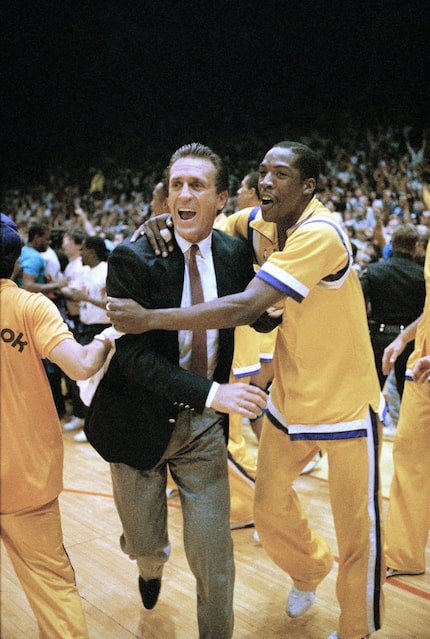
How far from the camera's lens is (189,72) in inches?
154

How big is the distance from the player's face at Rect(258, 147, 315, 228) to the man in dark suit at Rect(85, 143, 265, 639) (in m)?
0.17

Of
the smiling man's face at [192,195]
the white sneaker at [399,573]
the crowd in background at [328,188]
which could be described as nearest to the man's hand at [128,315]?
A: the smiling man's face at [192,195]

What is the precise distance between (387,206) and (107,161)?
5.16 meters

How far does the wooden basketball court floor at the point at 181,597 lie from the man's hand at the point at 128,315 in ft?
2.79

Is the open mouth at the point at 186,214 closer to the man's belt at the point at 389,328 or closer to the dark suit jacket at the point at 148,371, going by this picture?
the dark suit jacket at the point at 148,371

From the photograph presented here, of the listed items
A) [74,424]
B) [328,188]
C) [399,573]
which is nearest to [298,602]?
[399,573]

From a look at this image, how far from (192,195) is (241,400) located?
2.42ft

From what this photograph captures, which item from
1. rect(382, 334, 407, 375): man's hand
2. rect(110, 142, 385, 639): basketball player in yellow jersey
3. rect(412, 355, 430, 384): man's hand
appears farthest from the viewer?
rect(382, 334, 407, 375): man's hand

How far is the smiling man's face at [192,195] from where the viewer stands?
7.79 feet

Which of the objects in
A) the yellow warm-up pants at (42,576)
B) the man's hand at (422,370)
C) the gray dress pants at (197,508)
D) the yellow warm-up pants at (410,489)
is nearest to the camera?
the yellow warm-up pants at (42,576)

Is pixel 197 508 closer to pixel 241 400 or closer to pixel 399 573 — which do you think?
pixel 241 400

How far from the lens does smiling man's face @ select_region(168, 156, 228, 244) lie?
2.38 metres

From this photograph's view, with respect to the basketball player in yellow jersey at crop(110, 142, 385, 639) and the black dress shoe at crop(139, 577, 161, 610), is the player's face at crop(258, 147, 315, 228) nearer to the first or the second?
the basketball player in yellow jersey at crop(110, 142, 385, 639)

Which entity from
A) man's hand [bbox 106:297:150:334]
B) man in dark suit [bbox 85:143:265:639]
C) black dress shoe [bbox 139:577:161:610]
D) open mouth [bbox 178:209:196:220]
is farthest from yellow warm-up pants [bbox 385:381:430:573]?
man's hand [bbox 106:297:150:334]
